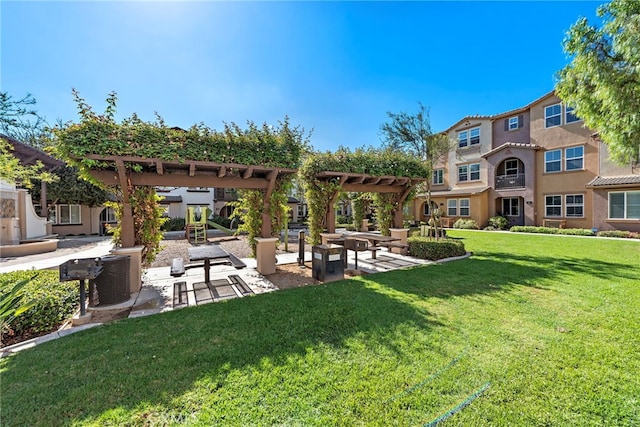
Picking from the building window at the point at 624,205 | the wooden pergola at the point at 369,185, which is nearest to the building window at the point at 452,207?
the building window at the point at 624,205

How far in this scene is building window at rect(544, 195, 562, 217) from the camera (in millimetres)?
19339

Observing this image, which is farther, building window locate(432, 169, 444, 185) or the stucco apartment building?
building window locate(432, 169, 444, 185)

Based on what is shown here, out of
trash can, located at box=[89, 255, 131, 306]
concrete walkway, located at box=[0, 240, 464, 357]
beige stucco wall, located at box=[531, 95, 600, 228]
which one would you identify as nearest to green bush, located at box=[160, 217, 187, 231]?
concrete walkway, located at box=[0, 240, 464, 357]

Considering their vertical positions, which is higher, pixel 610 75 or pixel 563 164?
pixel 563 164

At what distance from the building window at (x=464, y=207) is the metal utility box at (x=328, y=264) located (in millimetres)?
20783

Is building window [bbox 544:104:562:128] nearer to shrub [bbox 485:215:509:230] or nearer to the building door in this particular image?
the building door

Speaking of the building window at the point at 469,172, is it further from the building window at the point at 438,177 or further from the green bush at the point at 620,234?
the green bush at the point at 620,234

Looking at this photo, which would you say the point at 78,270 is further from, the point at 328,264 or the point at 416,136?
the point at 416,136

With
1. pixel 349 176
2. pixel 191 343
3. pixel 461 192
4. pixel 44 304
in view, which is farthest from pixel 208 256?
pixel 461 192

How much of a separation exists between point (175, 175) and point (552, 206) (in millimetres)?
25380

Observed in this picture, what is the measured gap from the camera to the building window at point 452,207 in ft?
80.4

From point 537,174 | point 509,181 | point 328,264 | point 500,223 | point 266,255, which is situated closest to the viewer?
point 328,264

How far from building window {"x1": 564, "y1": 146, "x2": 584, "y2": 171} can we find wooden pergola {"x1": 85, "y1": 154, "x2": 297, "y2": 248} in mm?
22323

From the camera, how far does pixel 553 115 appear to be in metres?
19.4
